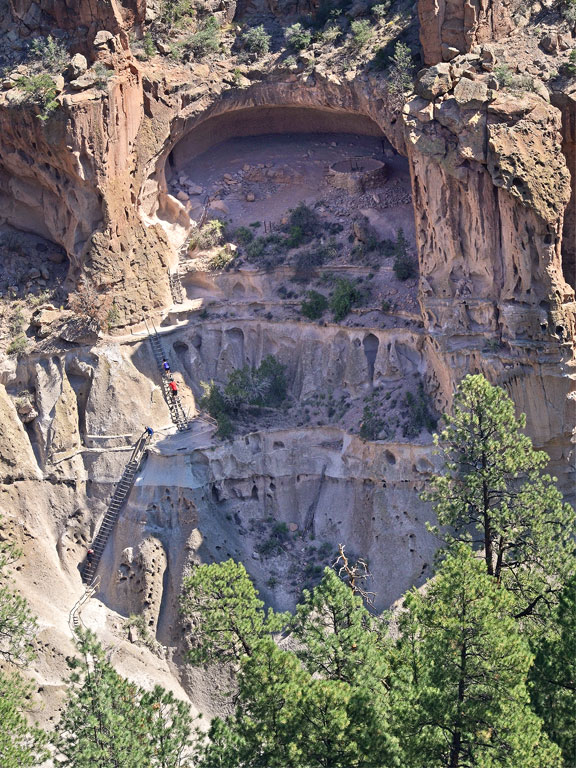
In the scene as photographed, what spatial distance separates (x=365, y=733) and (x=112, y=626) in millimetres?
17507

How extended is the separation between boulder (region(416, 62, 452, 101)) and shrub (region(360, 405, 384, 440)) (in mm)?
11729

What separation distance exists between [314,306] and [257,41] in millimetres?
11918

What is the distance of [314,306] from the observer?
54.5m

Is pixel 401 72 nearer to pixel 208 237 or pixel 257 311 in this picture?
pixel 208 237

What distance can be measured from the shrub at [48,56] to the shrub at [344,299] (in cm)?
1438

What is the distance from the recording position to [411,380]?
52.3m

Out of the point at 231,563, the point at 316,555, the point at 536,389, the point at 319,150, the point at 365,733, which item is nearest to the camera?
the point at 365,733

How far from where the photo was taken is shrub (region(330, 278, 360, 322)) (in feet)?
176

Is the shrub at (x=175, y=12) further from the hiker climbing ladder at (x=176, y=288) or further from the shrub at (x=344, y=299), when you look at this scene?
the shrub at (x=344, y=299)

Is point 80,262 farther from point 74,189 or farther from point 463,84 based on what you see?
point 463,84

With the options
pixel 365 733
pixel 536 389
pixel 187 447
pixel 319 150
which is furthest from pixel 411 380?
pixel 365 733

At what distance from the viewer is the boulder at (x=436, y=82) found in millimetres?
49656

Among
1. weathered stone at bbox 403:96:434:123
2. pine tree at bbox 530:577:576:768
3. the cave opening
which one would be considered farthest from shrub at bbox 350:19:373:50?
pine tree at bbox 530:577:576:768

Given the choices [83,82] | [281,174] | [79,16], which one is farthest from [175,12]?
[281,174]
